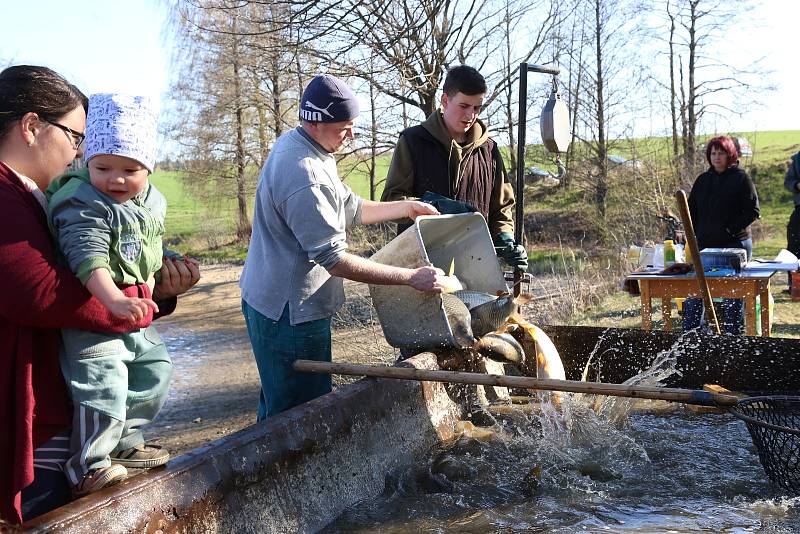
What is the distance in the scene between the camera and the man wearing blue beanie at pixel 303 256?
10.1 feet

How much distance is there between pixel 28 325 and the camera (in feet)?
6.47

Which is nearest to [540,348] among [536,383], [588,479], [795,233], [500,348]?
[500,348]

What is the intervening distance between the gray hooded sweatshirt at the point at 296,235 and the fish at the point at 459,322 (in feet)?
2.24

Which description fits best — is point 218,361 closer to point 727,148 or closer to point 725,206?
point 725,206

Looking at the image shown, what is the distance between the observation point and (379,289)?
12.5 feet

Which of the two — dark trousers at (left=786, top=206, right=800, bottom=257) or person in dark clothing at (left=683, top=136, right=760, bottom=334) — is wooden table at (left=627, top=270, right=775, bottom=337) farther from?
dark trousers at (left=786, top=206, right=800, bottom=257)


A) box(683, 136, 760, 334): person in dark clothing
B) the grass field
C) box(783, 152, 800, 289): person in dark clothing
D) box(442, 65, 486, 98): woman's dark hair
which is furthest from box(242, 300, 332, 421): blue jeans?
box(783, 152, 800, 289): person in dark clothing

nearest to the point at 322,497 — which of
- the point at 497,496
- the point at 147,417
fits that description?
the point at 497,496

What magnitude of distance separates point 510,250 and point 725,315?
3.21 meters

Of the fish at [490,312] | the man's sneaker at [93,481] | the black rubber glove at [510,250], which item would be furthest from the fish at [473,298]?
the man's sneaker at [93,481]

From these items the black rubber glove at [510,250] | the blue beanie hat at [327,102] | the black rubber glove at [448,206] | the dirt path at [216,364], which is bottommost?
the dirt path at [216,364]

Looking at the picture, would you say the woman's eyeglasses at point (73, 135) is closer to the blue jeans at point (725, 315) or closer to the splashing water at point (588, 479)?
the splashing water at point (588, 479)

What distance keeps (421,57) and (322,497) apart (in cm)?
646

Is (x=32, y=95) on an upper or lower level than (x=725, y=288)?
upper
